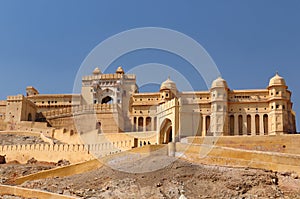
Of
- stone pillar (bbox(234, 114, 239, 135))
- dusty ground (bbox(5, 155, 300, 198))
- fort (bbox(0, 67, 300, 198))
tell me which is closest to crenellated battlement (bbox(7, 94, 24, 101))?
fort (bbox(0, 67, 300, 198))

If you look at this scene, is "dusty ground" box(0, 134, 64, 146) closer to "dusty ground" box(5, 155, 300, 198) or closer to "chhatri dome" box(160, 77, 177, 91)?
"chhatri dome" box(160, 77, 177, 91)

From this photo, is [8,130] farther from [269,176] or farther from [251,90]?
[269,176]

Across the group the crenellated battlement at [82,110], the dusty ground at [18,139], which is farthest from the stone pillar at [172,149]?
the crenellated battlement at [82,110]

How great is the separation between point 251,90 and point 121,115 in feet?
49.0

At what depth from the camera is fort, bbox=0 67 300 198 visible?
34.5m

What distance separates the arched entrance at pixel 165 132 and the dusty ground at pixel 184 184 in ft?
25.4

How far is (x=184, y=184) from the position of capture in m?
26.6

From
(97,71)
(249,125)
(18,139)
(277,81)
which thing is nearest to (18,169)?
(18,139)

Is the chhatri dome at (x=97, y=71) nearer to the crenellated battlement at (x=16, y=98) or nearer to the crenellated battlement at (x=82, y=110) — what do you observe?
the crenellated battlement at (x=82, y=110)

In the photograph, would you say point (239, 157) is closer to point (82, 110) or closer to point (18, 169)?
point (18, 169)

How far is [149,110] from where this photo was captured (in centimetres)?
5588

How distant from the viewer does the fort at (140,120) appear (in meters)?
34.5

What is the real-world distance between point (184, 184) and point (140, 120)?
29.4 m

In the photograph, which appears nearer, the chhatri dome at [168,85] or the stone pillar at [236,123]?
the stone pillar at [236,123]
